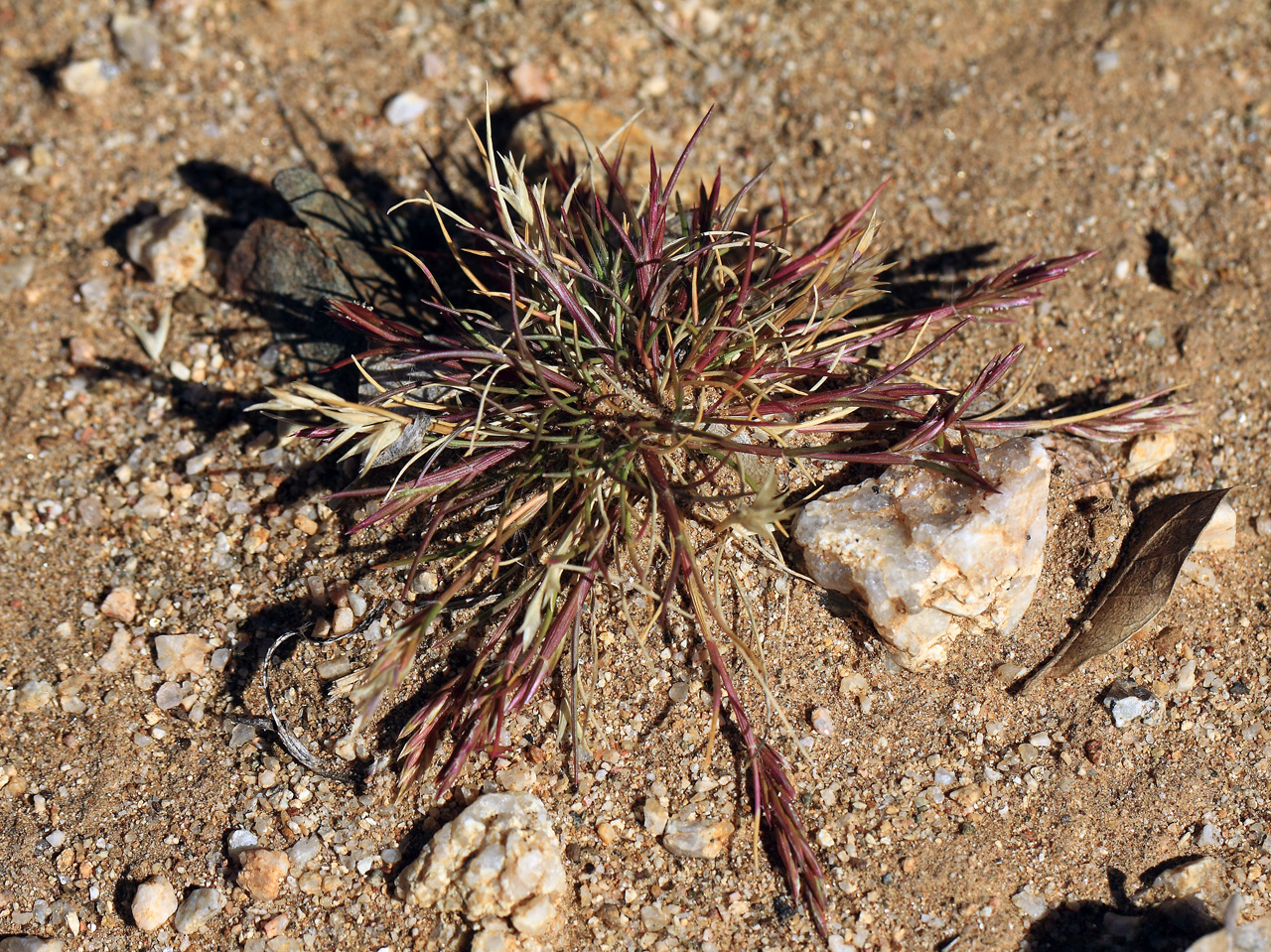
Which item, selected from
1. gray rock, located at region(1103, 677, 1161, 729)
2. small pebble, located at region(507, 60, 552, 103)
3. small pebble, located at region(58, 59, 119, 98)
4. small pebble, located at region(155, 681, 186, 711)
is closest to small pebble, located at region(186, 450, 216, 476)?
small pebble, located at region(155, 681, 186, 711)

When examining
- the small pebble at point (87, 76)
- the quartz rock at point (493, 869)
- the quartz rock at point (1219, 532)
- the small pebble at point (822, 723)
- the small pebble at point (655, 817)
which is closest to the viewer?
the quartz rock at point (493, 869)

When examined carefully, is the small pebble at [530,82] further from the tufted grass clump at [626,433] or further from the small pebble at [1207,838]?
the small pebble at [1207,838]

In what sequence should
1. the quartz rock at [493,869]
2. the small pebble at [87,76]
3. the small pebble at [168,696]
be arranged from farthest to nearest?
the small pebble at [87,76] < the small pebble at [168,696] < the quartz rock at [493,869]

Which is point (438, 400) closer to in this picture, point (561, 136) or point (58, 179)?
point (561, 136)

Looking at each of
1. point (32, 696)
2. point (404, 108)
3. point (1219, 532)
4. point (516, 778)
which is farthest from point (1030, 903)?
point (404, 108)

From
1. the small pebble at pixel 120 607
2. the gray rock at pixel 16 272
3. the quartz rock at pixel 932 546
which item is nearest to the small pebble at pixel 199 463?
the small pebble at pixel 120 607

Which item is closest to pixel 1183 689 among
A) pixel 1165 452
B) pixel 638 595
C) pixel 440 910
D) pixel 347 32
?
pixel 1165 452
